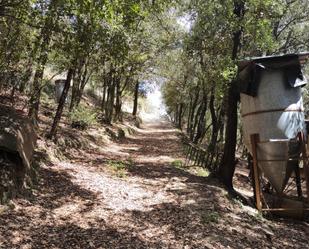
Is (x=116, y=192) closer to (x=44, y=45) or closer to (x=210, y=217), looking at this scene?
(x=210, y=217)

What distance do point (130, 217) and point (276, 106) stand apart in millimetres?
6152

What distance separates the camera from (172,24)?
94.5 ft

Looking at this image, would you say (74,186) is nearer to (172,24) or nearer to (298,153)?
(298,153)

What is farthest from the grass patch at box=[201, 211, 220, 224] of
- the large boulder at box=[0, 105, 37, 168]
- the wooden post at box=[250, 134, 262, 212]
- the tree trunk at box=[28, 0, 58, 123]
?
the tree trunk at box=[28, 0, 58, 123]

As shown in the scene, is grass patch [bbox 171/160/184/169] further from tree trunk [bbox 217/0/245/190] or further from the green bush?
the green bush

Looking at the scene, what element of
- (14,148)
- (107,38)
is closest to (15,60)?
(107,38)

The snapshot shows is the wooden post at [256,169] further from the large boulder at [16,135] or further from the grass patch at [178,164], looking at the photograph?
the large boulder at [16,135]

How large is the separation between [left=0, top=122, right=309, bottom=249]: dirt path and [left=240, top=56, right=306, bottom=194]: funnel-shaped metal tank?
2092 millimetres

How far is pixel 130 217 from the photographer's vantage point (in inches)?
382

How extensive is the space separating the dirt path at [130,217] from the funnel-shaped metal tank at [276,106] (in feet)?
6.86

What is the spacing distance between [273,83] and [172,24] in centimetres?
1731

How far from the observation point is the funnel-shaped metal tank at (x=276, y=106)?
12.7 m

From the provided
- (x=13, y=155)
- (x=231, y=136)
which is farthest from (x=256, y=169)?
(x=13, y=155)

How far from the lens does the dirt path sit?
8.15m
